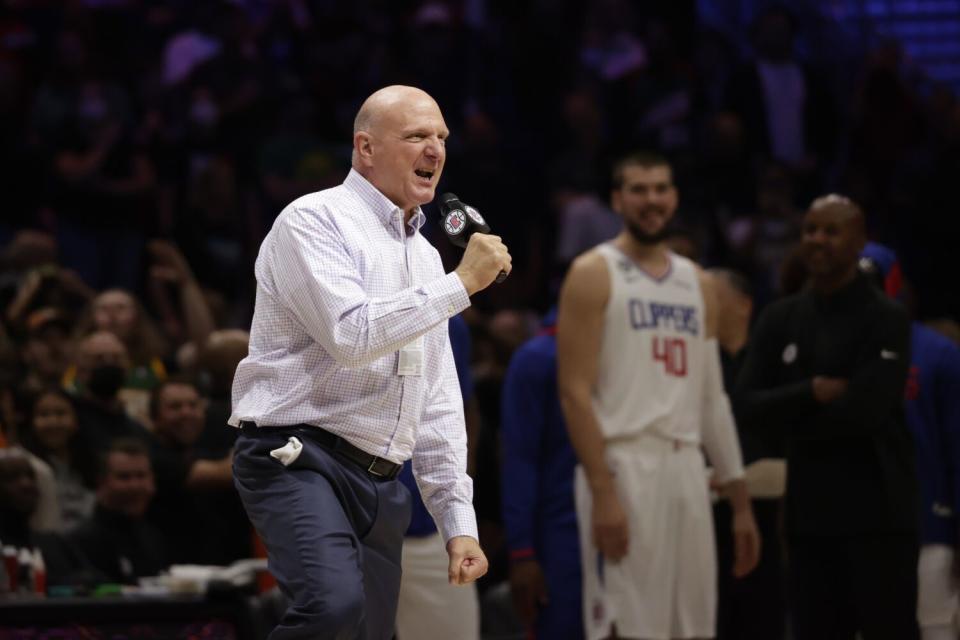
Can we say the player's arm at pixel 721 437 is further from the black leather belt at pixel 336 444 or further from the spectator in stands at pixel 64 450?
the spectator in stands at pixel 64 450

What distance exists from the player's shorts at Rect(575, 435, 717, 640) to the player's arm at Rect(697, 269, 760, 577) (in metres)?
0.23

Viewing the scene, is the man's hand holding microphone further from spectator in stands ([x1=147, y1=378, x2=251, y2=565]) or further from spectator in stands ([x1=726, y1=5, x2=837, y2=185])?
spectator in stands ([x1=726, y1=5, x2=837, y2=185])

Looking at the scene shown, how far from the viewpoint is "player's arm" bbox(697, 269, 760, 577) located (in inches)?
242

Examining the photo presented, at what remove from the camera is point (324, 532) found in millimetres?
3812

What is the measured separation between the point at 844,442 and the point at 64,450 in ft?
11.7

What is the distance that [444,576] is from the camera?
19.5ft

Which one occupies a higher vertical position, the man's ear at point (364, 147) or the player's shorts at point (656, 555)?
the man's ear at point (364, 147)

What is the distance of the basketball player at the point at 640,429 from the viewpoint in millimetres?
5820

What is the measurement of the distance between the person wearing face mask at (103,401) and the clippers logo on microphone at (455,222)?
153 inches

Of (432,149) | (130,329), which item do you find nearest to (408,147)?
(432,149)

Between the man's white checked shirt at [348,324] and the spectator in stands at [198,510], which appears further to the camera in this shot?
the spectator in stands at [198,510]

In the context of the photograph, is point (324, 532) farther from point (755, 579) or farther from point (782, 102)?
point (782, 102)

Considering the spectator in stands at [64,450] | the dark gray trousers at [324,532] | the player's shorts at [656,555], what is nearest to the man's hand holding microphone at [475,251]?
the dark gray trousers at [324,532]

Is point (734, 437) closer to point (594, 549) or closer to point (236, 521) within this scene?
point (594, 549)
